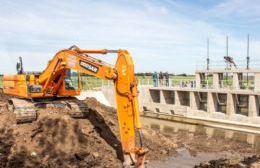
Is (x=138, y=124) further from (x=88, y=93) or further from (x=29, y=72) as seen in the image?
(x=88, y=93)

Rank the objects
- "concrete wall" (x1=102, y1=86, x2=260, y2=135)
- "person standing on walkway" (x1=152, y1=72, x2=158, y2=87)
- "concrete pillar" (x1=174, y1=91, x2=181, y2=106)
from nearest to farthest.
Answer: "concrete wall" (x1=102, y1=86, x2=260, y2=135) < "concrete pillar" (x1=174, y1=91, x2=181, y2=106) < "person standing on walkway" (x1=152, y1=72, x2=158, y2=87)

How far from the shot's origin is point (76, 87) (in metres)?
16.7

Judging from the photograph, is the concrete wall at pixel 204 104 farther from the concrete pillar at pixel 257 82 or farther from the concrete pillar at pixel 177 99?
the concrete pillar at pixel 257 82

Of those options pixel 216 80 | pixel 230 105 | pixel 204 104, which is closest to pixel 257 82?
pixel 230 105

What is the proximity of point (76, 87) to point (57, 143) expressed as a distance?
3816 millimetres

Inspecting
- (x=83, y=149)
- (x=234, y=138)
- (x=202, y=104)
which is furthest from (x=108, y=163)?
(x=202, y=104)

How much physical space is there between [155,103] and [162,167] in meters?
20.2

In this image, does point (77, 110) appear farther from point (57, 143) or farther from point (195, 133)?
point (195, 133)

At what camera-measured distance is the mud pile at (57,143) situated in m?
12.8

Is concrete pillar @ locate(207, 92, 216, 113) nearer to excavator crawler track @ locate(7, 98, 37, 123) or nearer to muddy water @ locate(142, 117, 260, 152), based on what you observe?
muddy water @ locate(142, 117, 260, 152)

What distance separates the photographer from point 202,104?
31906mm

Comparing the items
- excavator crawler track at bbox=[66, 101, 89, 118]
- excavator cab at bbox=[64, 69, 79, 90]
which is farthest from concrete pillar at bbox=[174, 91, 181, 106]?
excavator crawler track at bbox=[66, 101, 89, 118]

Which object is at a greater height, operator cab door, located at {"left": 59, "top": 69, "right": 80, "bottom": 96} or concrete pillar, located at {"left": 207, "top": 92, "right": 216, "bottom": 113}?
operator cab door, located at {"left": 59, "top": 69, "right": 80, "bottom": 96}

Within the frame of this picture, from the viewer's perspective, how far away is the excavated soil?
1277 cm
